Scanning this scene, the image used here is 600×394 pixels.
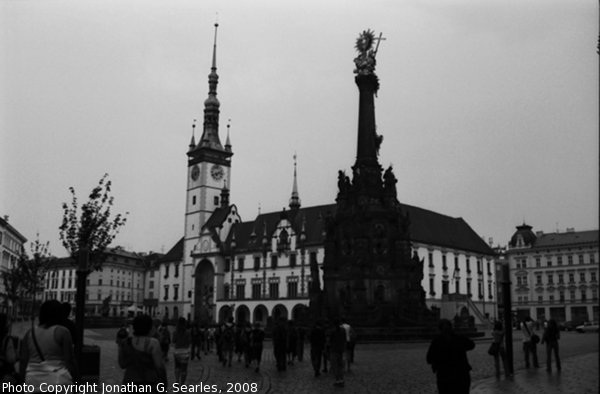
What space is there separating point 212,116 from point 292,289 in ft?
137

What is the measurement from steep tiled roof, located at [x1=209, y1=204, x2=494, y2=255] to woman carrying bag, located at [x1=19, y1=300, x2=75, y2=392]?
71.5 metres

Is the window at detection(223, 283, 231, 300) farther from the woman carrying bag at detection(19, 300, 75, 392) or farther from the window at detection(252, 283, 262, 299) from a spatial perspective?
the woman carrying bag at detection(19, 300, 75, 392)

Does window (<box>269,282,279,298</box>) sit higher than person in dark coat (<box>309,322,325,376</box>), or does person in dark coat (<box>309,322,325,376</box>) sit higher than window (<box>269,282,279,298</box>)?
window (<box>269,282,279,298</box>)

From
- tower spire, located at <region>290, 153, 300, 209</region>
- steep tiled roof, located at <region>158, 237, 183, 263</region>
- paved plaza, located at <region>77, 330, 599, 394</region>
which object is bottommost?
paved plaza, located at <region>77, 330, 599, 394</region>

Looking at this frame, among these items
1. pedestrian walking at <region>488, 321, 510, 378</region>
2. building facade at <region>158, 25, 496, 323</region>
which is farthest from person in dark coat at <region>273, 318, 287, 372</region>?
building facade at <region>158, 25, 496, 323</region>

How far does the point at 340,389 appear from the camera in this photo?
49.8 feet

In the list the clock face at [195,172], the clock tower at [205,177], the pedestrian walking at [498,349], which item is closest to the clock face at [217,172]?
the clock tower at [205,177]

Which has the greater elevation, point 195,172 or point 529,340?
point 195,172

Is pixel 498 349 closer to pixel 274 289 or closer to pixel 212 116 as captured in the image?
pixel 274 289

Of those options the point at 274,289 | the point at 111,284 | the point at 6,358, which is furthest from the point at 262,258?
the point at 6,358

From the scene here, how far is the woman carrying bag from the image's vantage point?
669 centimetres

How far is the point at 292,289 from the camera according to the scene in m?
82.1

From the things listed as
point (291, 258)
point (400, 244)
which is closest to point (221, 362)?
point (400, 244)

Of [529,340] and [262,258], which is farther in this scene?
[262,258]
